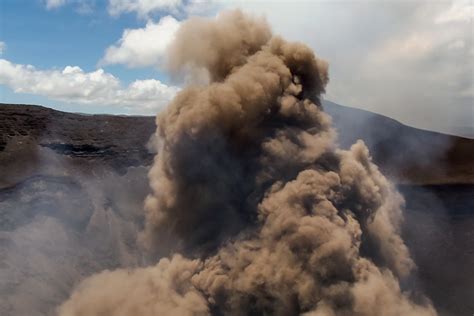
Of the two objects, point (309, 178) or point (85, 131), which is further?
point (85, 131)

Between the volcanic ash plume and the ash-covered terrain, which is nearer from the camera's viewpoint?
the volcanic ash plume

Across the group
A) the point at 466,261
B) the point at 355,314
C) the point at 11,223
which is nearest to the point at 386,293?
the point at 355,314

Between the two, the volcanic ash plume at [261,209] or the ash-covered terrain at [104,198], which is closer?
the volcanic ash plume at [261,209]

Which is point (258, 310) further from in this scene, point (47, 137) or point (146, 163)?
point (47, 137)

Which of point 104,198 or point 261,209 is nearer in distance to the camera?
point 261,209
